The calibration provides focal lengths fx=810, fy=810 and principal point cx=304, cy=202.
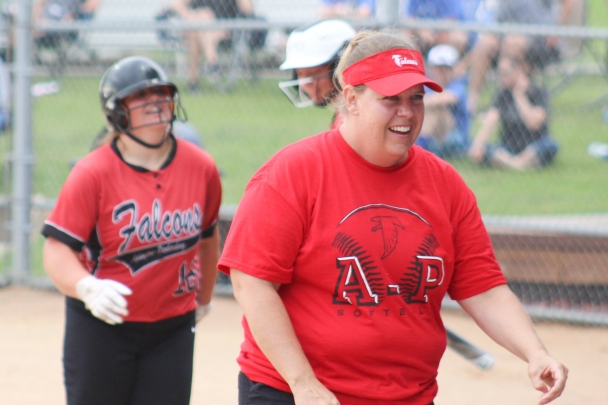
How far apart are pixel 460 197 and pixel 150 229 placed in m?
1.40

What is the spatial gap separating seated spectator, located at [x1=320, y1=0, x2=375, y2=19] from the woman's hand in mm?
5237

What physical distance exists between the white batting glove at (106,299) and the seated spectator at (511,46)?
4183 mm

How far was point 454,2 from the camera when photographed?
28.5ft

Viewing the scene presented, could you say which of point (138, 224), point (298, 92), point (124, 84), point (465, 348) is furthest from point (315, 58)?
point (465, 348)

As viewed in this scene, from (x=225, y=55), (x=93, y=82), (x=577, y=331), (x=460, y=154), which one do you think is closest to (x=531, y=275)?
(x=577, y=331)

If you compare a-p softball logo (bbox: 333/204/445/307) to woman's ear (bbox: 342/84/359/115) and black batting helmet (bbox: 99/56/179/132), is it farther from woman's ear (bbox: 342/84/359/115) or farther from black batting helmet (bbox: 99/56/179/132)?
black batting helmet (bbox: 99/56/179/132)

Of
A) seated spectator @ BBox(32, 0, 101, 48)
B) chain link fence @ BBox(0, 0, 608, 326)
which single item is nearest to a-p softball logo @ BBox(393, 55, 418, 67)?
chain link fence @ BBox(0, 0, 608, 326)

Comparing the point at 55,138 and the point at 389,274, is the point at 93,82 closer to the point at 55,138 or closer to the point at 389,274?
the point at 55,138

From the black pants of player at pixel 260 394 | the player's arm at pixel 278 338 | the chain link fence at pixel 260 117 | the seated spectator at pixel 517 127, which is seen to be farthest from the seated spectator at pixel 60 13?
the player's arm at pixel 278 338

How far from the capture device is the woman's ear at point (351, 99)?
2.43m

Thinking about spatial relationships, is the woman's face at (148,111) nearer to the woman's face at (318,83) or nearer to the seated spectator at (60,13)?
the woman's face at (318,83)

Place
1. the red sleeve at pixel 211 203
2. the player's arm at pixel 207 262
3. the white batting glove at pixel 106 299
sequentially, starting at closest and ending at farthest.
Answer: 1. the white batting glove at pixel 106 299
2. the red sleeve at pixel 211 203
3. the player's arm at pixel 207 262

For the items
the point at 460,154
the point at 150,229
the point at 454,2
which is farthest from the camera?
the point at 454,2

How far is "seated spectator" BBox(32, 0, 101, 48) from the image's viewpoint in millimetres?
7684
